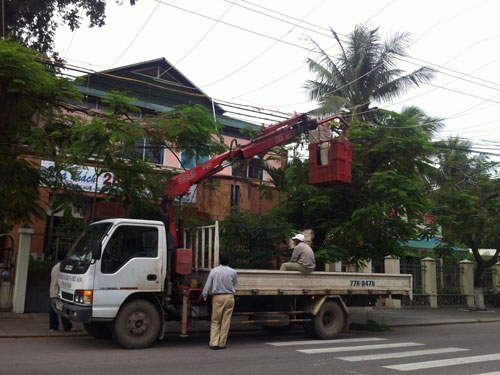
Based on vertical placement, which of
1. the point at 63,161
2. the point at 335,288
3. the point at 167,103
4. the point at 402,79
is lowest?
the point at 335,288

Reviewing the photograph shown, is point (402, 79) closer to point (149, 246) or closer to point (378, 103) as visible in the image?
point (378, 103)

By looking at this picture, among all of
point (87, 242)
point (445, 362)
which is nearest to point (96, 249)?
point (87, 242)

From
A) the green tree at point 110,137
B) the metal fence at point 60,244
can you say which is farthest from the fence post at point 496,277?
the metal fence at point 60,244

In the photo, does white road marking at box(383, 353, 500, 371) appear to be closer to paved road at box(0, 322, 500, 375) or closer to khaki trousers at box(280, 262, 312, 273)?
paved road at box(0, 322, 500, 375)

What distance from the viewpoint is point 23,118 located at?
1146 cm

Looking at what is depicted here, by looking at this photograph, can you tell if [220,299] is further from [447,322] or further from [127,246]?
[447,322]

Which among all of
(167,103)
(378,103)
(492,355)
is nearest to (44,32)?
(167,103)

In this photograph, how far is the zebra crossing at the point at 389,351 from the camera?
24.8 ft

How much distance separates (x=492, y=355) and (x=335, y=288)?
3.24m

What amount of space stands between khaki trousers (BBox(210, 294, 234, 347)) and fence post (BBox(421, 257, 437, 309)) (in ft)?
52.2

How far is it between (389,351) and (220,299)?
3.43 meters

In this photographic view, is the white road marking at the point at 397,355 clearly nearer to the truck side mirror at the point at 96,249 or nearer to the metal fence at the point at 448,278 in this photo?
the truck side mirror at the point at 96,249

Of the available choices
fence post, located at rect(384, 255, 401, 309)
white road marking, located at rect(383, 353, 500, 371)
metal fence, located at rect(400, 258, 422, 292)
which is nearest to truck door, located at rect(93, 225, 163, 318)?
white road marking, located at rect(383, 353, 500, 371)

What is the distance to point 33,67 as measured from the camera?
10016mm
